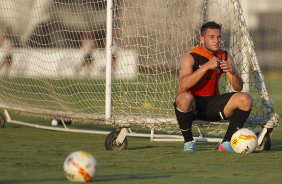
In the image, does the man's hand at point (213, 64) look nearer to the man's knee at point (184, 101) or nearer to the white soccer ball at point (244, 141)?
the man's knee at point (184, 101)

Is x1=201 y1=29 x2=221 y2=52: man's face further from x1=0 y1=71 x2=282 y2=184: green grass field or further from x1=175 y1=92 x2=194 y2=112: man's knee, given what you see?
x1=0 y1=71 x2=282 y2=184: green grass field

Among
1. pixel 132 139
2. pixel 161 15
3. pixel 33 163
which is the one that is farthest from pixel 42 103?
pixel 33 163

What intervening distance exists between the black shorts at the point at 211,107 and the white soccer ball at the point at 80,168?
311cm

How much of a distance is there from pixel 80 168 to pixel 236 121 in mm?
3259

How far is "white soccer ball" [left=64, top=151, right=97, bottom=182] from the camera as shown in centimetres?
717

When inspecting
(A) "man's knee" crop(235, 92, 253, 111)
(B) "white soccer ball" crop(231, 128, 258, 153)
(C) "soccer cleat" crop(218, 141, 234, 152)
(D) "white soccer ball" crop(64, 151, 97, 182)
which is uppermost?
(D) "white soccer ball" crop(64, 151, 97, 182)

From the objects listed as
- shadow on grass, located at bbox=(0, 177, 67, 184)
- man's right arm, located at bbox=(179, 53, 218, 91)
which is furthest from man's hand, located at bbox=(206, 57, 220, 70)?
shadow on grass, located at bbox=(0, 177, 67, 184)

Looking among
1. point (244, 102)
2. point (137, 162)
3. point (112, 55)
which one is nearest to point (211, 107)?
point (244, 102)

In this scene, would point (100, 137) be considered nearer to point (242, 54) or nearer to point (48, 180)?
point (242, 54)

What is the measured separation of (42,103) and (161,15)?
2450mm

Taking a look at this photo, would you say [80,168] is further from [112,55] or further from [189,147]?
[112,55]

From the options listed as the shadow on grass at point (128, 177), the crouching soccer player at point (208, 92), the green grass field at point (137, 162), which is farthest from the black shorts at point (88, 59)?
the shadow on grass at point (128, 177)

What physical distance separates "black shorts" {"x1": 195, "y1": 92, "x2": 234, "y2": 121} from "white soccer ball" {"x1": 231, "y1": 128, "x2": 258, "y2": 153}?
43 centimetres

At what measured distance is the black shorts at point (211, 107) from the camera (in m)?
10.2
